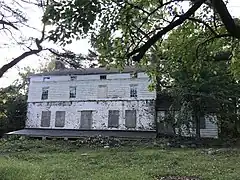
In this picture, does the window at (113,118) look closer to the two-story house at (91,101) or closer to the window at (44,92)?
the two-story house at (91,101)

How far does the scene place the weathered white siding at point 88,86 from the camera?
32.4 metres

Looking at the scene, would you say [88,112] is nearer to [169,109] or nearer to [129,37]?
[169,109]

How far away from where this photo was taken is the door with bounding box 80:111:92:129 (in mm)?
32812

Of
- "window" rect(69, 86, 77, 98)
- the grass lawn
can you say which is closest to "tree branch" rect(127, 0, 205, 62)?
the grass lawn

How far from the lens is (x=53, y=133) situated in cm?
3164

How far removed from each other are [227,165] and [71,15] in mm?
13610

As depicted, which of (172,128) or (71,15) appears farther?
(172,128)

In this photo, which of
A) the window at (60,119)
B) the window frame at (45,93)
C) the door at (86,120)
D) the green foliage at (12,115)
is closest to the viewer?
the door at (86,120)

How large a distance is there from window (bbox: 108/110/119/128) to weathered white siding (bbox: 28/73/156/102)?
149cm

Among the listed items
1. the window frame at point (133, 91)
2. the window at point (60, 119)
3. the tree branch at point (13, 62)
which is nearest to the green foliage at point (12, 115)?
the window at point (60, 119)

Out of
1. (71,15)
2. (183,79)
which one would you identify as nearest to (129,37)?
(71,15)

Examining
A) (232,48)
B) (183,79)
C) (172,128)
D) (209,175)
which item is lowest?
(209,175)

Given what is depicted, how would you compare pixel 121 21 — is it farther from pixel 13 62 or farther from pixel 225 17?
pixel 13 62

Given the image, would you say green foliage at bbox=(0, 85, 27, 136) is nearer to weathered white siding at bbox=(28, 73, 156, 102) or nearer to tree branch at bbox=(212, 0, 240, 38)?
weathered white siding at bbox=(28, 73, 156, 102)
